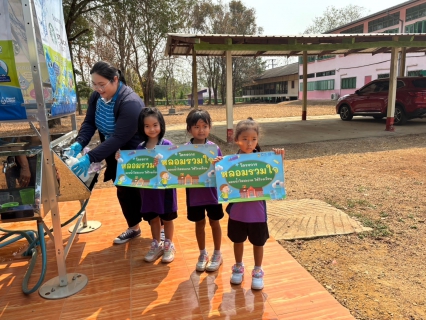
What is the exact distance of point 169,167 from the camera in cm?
240

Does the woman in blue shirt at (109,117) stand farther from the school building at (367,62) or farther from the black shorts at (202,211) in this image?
the school building at (367,62)

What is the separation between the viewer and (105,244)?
10.8 ft

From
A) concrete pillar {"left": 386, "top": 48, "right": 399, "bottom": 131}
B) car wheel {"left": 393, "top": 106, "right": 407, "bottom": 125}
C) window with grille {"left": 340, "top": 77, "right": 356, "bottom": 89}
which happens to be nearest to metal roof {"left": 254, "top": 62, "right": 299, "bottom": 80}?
window with grille {"left": 340, "top": 77, "right": 356, "bottom": 89}

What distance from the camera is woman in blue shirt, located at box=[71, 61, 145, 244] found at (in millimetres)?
2559

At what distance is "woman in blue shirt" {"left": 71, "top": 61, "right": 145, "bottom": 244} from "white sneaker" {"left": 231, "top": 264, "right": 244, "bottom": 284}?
4.40 feet

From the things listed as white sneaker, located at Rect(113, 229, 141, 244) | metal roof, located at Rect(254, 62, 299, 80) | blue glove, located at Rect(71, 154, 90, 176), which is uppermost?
metal roof, located at Rect(254, 62, 299, 80)

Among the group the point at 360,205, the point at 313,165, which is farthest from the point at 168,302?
the point at 313,165

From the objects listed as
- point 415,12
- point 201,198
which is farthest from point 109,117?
point 415,12

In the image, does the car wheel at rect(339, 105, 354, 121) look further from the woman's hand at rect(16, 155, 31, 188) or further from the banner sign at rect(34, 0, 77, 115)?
the woman's hand at rect(16, 155, 31, 188)

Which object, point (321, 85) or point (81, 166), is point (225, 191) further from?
point (321, 85)

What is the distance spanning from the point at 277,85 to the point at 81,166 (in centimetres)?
4729

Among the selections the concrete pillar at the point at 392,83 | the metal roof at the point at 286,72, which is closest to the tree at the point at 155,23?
the concrete pillar at the point at 392,83

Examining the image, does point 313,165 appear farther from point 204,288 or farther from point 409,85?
point 409,85

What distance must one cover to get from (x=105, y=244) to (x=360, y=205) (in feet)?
10.5
